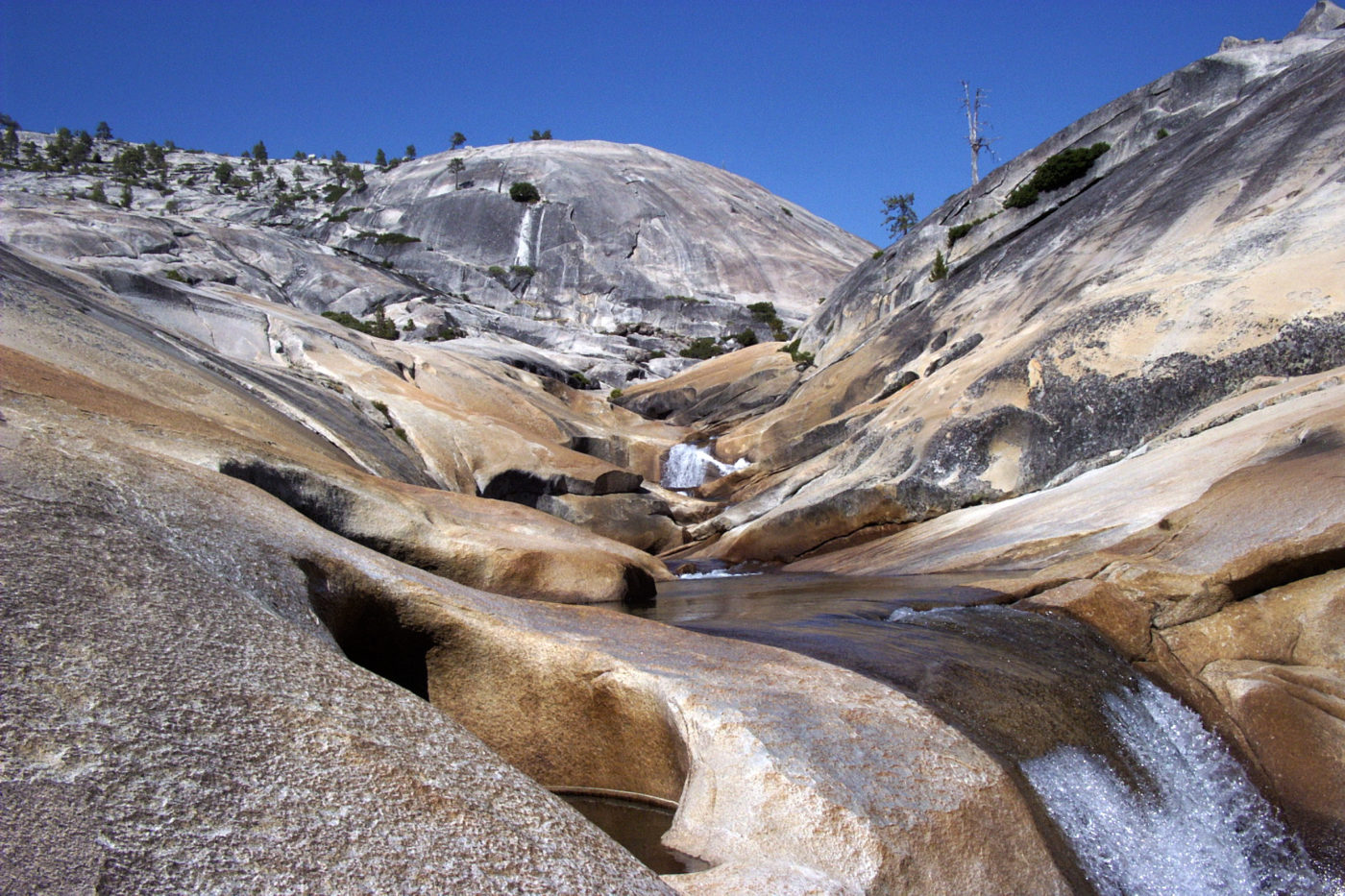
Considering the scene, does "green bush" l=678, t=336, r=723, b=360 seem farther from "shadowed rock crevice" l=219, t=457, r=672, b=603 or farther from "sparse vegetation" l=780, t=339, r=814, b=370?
"shadowed rock crevice" l=219, t=457, r=672, b=603

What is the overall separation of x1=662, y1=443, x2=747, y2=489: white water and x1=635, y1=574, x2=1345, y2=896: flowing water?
70.3ft

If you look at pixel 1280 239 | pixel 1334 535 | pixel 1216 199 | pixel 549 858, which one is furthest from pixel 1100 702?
pixel 1216 199

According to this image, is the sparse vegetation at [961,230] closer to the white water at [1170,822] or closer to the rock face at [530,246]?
the rock face at [530,246]

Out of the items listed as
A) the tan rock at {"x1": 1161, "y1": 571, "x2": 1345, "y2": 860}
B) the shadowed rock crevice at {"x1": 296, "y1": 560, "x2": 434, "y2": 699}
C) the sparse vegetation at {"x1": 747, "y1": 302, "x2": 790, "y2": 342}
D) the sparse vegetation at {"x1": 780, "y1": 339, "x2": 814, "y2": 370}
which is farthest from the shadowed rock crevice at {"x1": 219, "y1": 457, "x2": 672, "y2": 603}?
the sparse vegetation at {"x1": 747, "y1": 302, "x2": 790, "y2": 342}

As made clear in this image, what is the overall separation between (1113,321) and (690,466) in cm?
1760

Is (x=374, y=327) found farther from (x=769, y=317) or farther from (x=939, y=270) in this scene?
(x=769, y=317)

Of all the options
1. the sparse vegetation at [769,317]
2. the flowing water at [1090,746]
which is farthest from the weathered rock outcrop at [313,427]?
the sparse vegetation at [769,317]

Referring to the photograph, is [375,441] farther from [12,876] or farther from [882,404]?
[12,876]

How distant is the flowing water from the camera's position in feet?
17.4

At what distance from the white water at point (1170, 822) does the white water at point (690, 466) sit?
23.1 m

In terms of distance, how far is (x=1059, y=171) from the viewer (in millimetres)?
28156

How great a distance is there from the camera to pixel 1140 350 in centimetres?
1550

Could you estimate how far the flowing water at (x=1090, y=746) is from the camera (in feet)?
17.4

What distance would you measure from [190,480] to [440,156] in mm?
84619
